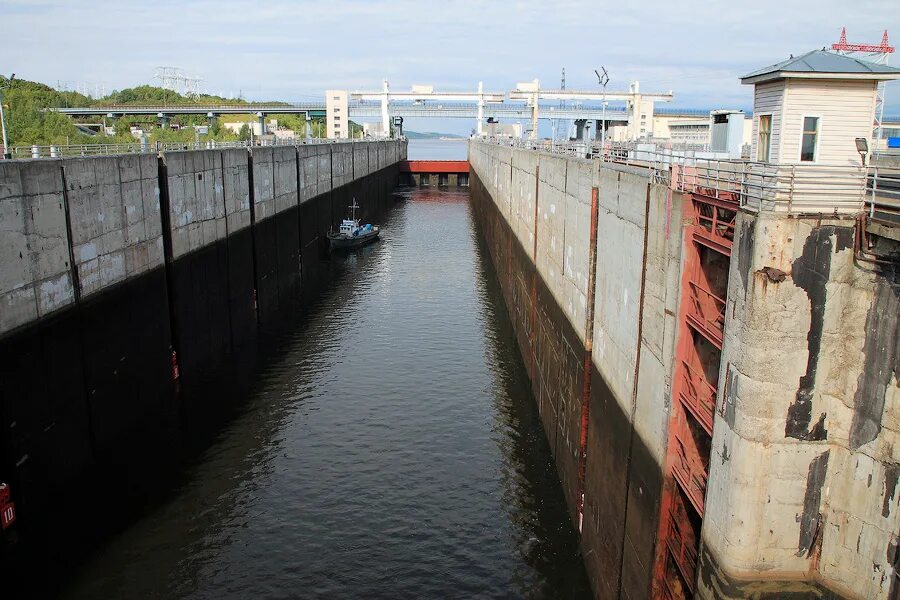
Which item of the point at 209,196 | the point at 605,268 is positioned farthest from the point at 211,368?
the point at 605,268

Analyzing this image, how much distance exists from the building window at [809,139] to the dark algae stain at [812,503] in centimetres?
663

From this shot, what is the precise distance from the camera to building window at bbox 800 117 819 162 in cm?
1285

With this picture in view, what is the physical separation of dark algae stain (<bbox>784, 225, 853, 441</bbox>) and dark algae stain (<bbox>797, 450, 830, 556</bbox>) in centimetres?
30

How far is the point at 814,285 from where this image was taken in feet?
26.6

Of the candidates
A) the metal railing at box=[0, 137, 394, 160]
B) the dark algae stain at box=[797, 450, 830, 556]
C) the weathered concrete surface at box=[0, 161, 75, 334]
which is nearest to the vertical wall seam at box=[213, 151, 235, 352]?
the metal railing at box=[0, 137, 394, 160]

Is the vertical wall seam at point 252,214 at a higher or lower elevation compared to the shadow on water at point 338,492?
higher

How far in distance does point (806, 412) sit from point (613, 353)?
6.95 m

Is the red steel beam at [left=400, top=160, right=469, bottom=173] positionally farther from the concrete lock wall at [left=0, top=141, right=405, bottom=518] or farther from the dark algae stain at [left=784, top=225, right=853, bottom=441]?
the dark algae stain at [left=784, top=225, right=853, bottom=441]

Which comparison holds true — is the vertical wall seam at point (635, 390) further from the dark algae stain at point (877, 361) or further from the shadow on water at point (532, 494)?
the dark algae stain at point (877, 361)

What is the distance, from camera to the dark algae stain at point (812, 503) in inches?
324

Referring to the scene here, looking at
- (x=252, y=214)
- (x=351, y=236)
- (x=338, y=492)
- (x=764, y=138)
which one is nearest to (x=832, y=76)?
(x=764, y=138)

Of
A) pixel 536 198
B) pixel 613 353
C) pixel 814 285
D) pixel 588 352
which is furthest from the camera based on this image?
pixel 536 198

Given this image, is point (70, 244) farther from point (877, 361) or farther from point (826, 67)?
point (877, 361)

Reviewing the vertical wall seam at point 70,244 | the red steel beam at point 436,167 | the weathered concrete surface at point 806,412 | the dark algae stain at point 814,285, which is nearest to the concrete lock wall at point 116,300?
the vertical wall seam at point 70,244
